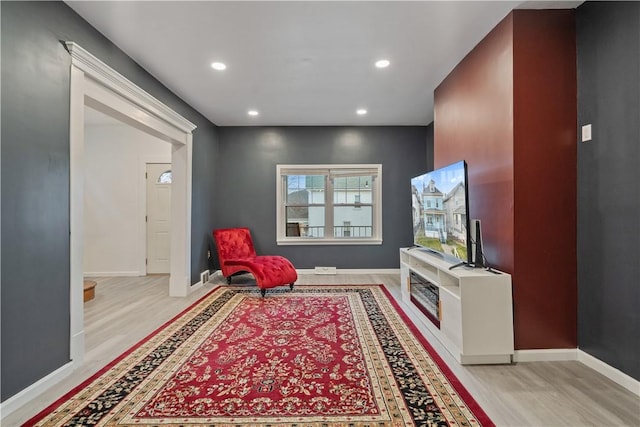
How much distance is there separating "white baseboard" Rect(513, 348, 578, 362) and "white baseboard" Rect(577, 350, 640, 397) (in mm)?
63

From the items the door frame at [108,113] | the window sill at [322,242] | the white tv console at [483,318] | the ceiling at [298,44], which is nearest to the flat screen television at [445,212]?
the white tv console at [483,318]

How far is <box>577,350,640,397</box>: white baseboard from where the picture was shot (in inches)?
68.6

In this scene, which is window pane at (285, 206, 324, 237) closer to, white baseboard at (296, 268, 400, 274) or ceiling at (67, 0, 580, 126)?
white baseboard at (296, 268, 400, 274)

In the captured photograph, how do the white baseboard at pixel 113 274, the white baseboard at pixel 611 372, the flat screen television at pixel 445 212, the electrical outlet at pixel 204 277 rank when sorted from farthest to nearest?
the white baseboard at pixel 113 274 → the electrical outlet at pixel 204 277 → the flat screen television at pixel 445 212 → the white baseboard at pixel 611 372

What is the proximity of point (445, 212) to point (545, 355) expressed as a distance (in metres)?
1.30

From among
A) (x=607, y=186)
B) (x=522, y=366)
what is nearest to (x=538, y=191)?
(x=607, y=186)

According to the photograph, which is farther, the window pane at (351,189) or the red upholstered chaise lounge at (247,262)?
the window pane at (351,189)

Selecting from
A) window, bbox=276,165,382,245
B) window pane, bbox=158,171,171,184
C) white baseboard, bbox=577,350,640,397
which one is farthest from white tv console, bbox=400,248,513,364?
window pane, bbox=158,171,171,184

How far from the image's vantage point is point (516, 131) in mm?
2143

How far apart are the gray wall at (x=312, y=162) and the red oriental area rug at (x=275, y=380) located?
216 cm

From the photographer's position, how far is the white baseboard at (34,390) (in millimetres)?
1591

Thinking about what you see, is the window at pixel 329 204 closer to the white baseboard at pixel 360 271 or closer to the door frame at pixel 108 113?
the white baseboard at pixel 360 271

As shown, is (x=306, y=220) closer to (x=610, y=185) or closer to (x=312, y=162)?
(x=312, y=162)

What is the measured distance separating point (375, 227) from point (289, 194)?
5.63ft
